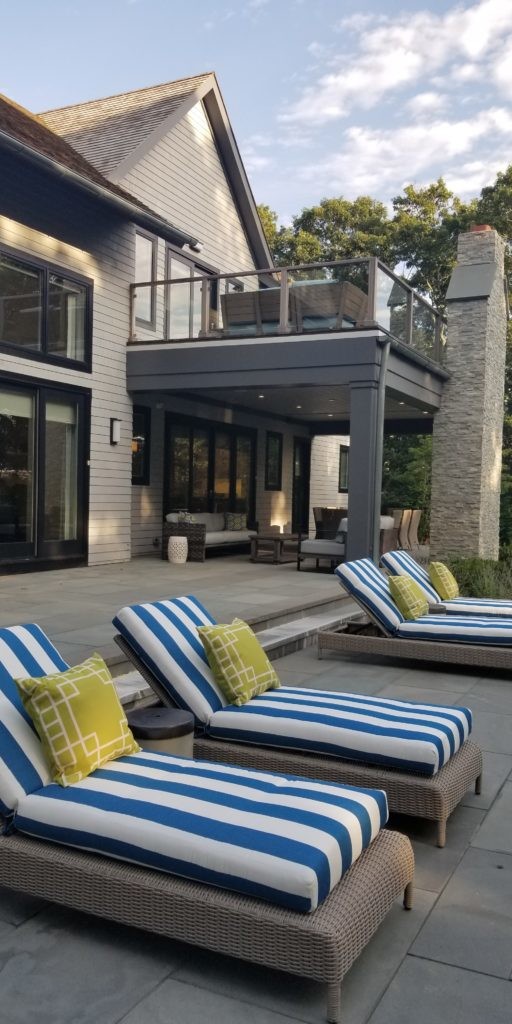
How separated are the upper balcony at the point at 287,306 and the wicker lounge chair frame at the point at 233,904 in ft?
29.4

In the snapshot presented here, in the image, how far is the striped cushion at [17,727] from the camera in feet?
9.30

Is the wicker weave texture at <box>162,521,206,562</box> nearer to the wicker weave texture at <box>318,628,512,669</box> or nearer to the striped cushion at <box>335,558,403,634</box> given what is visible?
the wicker weave texture at <box>318,628,512,669</box>

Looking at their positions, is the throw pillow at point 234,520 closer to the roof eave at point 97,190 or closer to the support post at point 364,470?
the support post at point 364,470

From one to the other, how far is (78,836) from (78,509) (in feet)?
29.0

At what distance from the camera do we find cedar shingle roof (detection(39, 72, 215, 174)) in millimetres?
13312

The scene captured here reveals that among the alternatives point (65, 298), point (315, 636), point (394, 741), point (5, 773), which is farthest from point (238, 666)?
point (65, 298)

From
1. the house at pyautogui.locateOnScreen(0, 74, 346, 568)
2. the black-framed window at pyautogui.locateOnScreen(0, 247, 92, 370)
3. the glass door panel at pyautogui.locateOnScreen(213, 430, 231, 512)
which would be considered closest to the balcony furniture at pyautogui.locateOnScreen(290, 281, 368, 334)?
the house at pyautogui.locateOnScreen(0, 74, 346, 568)

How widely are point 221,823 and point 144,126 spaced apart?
44.6 feet

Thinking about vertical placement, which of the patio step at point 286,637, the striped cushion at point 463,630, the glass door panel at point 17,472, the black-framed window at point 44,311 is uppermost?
the black-framed window at point 44,311

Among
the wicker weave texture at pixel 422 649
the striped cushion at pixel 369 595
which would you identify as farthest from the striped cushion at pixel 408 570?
the wicker weave texture at pixel 422 649

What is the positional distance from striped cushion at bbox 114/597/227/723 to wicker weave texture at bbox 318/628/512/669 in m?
2.73

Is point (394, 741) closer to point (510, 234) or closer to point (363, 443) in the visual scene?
point (363, 443)

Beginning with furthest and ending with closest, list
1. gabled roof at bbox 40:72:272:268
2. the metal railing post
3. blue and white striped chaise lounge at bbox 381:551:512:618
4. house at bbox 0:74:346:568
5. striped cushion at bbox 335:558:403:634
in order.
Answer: gabled roof at bbox 40:72:272:268 < the metal railing post < house at bbox 0:74:346:568 < blue and white striped chaise lounge at bbox 381:551:512:618 < striped cushion at bbox 335:558:403:634

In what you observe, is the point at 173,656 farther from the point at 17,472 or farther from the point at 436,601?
the point at 17,472
